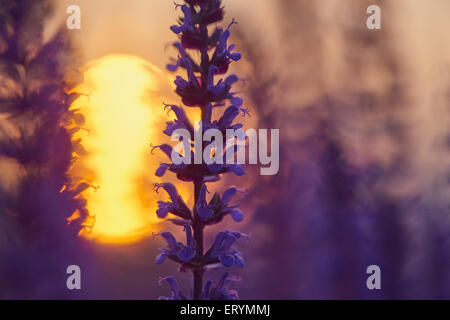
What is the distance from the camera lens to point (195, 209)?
4.10 metres

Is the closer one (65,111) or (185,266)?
(185,266)

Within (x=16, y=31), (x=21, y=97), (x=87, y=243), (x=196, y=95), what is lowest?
(x=87, y=243)

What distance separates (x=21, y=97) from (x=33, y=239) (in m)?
2.64

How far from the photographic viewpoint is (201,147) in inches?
156

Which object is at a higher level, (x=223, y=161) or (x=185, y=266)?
(x=223, y=161)

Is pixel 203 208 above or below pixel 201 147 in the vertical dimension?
below

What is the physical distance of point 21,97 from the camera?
7.91 metres

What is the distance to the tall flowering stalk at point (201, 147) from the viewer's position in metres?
4.04

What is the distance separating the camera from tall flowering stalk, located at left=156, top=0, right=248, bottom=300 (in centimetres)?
404
